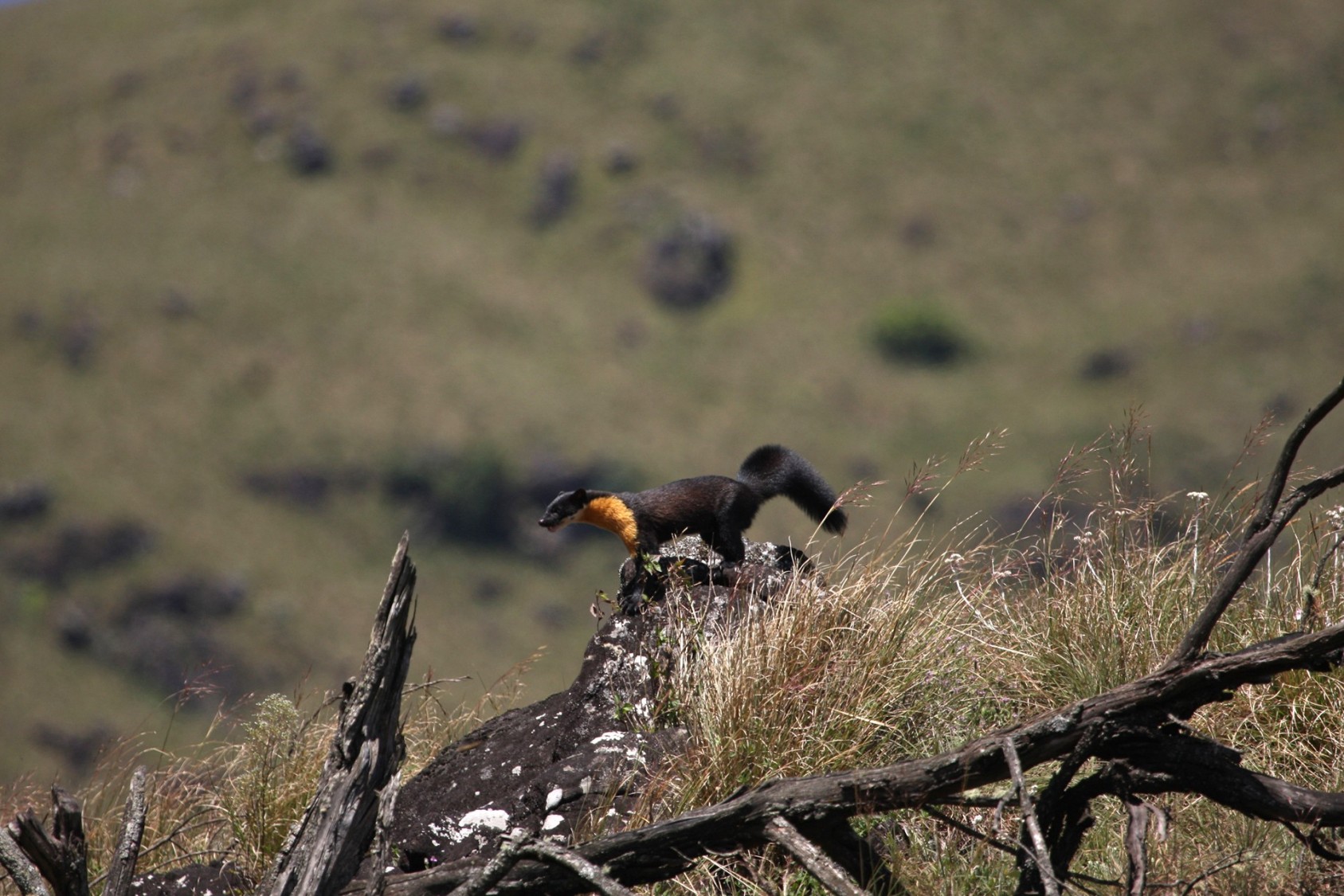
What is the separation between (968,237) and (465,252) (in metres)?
36.0

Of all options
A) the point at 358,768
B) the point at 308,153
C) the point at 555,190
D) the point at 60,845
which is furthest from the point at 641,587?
the point at 308,153

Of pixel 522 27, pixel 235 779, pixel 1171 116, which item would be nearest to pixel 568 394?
pixel 522 27

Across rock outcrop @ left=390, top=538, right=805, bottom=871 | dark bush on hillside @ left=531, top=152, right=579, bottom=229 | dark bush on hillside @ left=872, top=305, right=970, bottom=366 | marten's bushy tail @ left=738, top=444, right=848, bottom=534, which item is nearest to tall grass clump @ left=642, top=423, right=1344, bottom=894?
rock outcrop @ left=390, top=538, right=805, bottom=871

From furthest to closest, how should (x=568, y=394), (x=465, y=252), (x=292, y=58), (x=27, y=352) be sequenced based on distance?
(x=292, y=58) < (x=465, y=252) < (x=568, y=394) < (x=27, y=352)

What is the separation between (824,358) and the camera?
296ft

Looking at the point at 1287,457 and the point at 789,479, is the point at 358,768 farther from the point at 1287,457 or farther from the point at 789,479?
the point at 789,479

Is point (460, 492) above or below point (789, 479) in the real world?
above

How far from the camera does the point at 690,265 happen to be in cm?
9850

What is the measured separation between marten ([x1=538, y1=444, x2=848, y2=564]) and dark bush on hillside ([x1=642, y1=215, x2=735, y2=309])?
9011 cm

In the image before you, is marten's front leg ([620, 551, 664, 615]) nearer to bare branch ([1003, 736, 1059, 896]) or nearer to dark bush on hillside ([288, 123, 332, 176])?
bare branch ([1003, 736, 1059, 896])

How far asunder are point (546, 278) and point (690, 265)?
10.5 metres

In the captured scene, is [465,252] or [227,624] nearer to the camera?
[227,624]

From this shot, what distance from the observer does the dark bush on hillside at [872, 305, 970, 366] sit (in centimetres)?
9012

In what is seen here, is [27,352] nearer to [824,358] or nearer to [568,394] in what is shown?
[568,394]
